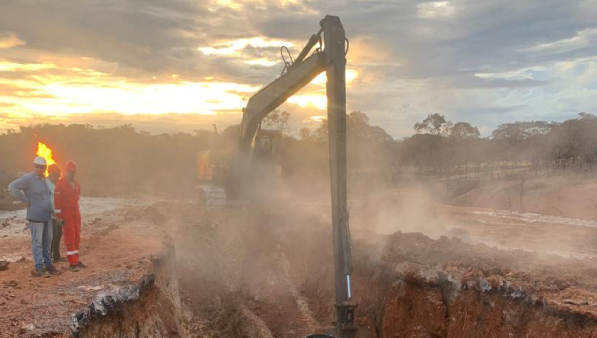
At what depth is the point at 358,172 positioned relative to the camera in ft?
141

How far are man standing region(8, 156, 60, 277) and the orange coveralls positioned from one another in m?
0.19

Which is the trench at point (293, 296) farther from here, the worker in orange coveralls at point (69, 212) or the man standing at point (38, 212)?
the man standing at point (38, 212)

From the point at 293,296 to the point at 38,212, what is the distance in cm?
631

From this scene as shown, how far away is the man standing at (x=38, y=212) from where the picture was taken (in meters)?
8.80

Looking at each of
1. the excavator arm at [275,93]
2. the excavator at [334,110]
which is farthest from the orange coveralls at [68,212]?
the excavator arm at [275,93]

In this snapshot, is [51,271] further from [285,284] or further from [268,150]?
[268,150]

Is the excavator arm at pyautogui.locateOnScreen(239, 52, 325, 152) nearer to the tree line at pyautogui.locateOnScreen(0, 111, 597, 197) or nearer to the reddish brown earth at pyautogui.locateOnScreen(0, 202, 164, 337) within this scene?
the reddish brown earth at pyautogui.locateOnScreen(0, 202, 164, 337)

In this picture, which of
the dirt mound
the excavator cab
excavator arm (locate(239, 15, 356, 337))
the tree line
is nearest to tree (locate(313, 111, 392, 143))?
the tree line

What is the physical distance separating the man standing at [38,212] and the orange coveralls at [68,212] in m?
0.19

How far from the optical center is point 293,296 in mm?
12461

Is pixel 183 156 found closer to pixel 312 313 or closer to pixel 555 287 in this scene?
pixel 312 313

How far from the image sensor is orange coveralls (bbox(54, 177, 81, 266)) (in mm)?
9164

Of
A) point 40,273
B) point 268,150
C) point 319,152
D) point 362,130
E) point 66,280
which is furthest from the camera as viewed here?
point 362,130

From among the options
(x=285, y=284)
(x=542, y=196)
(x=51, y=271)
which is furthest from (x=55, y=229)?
(x=542, y=196)
